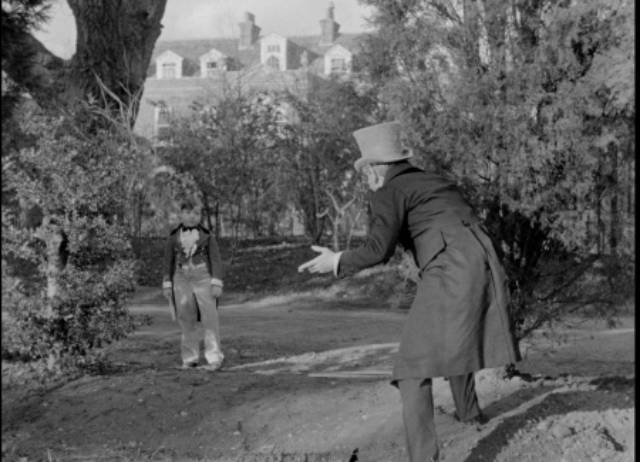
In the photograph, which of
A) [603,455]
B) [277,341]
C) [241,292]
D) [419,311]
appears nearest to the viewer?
[419,311]

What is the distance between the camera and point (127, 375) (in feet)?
26.2

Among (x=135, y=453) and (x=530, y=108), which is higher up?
(x=530, y=108)

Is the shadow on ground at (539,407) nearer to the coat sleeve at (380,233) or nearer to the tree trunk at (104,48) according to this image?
the coat sleeve at (380,233)

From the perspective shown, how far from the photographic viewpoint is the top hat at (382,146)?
544 centimetres

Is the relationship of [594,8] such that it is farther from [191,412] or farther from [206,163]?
[206,163]

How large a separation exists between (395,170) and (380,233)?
0.48 metres

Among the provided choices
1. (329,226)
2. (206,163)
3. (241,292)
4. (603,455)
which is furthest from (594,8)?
(329,226)

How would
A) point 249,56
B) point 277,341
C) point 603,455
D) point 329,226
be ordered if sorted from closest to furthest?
point 603,455 < point 277,341 < point 329,226 < point 249,56

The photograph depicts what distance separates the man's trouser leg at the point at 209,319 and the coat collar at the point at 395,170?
4.37m

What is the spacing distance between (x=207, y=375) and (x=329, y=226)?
21116mm

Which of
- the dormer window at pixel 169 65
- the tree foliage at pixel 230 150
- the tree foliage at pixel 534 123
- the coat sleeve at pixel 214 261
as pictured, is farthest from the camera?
the dormer window at pixel 169 65

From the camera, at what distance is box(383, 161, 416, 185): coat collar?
17.7 feet

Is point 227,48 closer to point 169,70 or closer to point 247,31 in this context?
point 247,31

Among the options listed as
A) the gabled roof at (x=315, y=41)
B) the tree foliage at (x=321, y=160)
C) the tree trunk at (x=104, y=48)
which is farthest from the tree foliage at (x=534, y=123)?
the gabled roof at (x=315, y=41)
